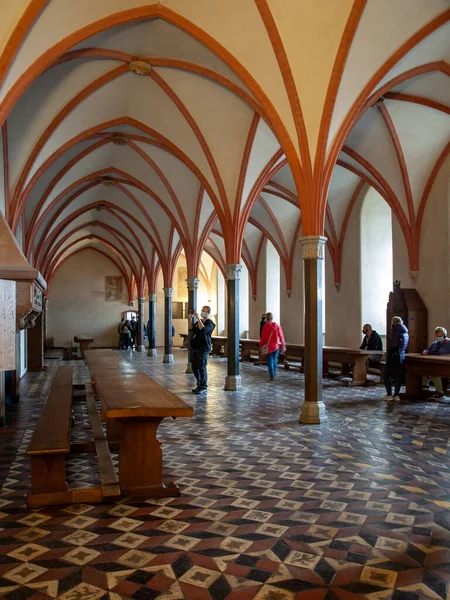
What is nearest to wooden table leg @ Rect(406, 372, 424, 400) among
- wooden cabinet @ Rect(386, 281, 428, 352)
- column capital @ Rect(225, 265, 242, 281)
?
wooden cabinet @ Rect(386, 281, 428, 352)

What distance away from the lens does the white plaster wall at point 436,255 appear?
12344 mm

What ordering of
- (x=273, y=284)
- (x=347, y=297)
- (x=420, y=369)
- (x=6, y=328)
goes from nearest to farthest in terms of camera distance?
(x=6, y=328), (x=420, y=369), (x=347, y=297), (x=273, y=284)

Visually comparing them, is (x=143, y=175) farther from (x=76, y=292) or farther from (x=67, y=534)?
(x=76, y=292)

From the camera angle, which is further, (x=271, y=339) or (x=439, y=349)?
(x=271, y=339)

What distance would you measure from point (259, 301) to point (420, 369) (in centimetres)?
1428

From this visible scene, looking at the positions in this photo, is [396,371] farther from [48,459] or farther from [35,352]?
[35,352]

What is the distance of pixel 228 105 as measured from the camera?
10805 mm

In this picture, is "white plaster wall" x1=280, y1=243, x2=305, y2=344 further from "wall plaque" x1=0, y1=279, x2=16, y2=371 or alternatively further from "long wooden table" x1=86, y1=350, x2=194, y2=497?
"wall plaque" x1=0, y1=279, x2=16, y2=371

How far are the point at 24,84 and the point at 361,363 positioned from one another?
365 inches

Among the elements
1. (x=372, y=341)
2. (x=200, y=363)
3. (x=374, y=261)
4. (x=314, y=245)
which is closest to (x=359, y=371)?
(x=372, y=341)

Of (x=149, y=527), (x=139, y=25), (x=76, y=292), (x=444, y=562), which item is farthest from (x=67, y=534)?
(x=76, y=292)

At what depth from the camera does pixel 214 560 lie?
10.8 ft

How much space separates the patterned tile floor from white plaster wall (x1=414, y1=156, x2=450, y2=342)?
6064 mm

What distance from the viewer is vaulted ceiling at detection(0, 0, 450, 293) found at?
7523mm
